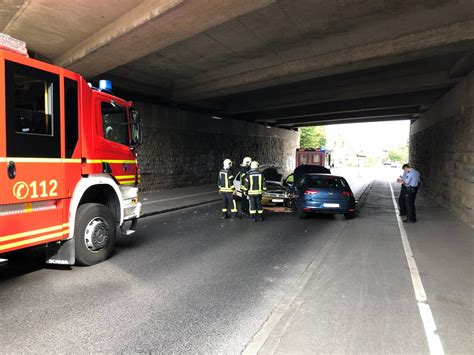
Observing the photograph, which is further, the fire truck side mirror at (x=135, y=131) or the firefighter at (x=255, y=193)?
the firefighter at (x=255, y=193)

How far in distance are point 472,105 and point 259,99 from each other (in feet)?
43.8

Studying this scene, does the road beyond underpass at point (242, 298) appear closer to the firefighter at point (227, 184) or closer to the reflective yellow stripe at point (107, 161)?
the reflective yellow stripe at point (107, 161)

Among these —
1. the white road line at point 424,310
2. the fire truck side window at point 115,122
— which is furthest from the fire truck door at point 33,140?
the white road line at point 424,310

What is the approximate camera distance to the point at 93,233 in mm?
6242

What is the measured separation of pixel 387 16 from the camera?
33.1 feet

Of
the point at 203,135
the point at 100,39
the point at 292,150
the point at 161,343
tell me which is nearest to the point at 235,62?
the point at 100,39

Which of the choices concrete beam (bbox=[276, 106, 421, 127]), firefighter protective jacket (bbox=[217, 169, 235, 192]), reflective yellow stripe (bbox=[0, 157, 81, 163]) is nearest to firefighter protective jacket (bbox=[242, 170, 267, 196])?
firefighter protective jacket (bbox=[217, 169, 235, 192])

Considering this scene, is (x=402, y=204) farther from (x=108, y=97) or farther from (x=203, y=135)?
(x=203, y=135)

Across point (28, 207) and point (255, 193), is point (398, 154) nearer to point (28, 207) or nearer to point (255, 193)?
point (255, 193)

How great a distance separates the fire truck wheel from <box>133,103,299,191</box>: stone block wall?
41.6 ft

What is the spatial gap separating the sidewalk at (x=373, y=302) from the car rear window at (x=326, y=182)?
326 cm

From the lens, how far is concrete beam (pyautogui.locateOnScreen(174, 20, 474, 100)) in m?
10.0

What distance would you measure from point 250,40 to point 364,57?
3598 mm

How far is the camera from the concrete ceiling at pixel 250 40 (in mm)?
9000
